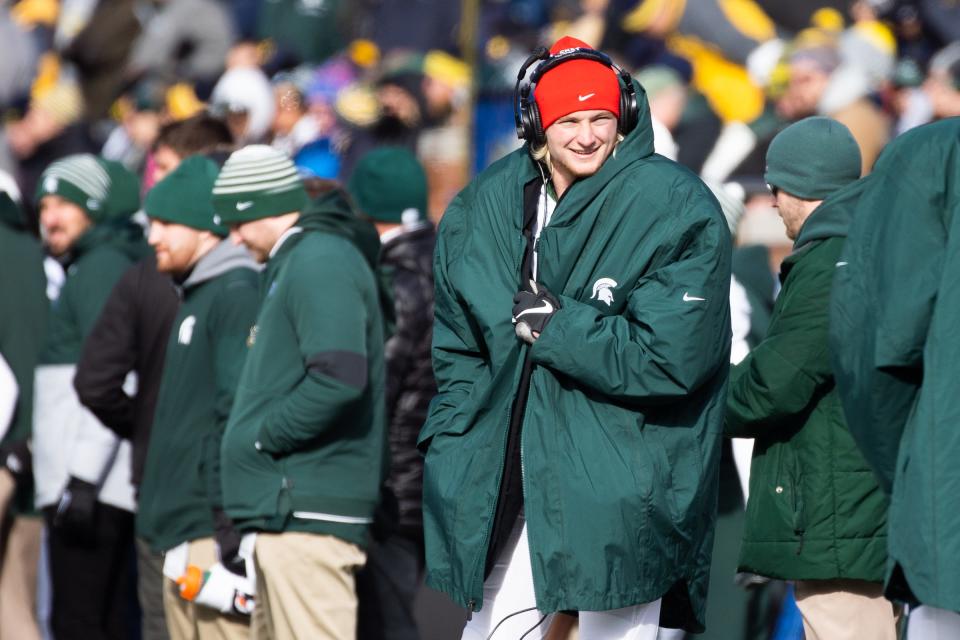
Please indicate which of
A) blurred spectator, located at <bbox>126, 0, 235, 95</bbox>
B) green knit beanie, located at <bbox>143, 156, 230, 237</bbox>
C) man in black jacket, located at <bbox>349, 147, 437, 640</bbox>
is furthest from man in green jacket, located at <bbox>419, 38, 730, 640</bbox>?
blurred spectator, located at <bbox>126, 0, 235, 95</bbox>

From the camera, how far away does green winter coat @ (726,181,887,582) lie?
5219 millimetres

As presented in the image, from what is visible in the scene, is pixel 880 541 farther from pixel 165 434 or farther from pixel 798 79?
pixel 798 79

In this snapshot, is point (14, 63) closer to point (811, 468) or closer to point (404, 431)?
point (404, 431)

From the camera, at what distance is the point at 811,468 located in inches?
208

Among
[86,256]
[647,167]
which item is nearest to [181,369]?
[86,256]

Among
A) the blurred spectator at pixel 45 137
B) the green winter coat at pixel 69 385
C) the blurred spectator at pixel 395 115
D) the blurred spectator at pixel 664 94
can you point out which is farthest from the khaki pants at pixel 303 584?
the blurred spectator at pixel 45 137

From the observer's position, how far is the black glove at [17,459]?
788 cm

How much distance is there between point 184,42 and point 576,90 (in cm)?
1266

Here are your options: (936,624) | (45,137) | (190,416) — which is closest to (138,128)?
(45,137)

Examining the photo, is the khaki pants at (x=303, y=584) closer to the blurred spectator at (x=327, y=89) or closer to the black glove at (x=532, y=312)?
the black glove at (x=532, y=312)

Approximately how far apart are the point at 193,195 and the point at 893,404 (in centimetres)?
363

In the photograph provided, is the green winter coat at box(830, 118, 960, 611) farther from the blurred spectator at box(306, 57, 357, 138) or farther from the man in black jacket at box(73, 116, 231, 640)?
the blurred spectator at box(306, 57, 357, 138)

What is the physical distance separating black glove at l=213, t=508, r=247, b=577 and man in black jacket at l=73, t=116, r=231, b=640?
2.72 feet

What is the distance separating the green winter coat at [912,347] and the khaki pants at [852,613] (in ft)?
4.50
